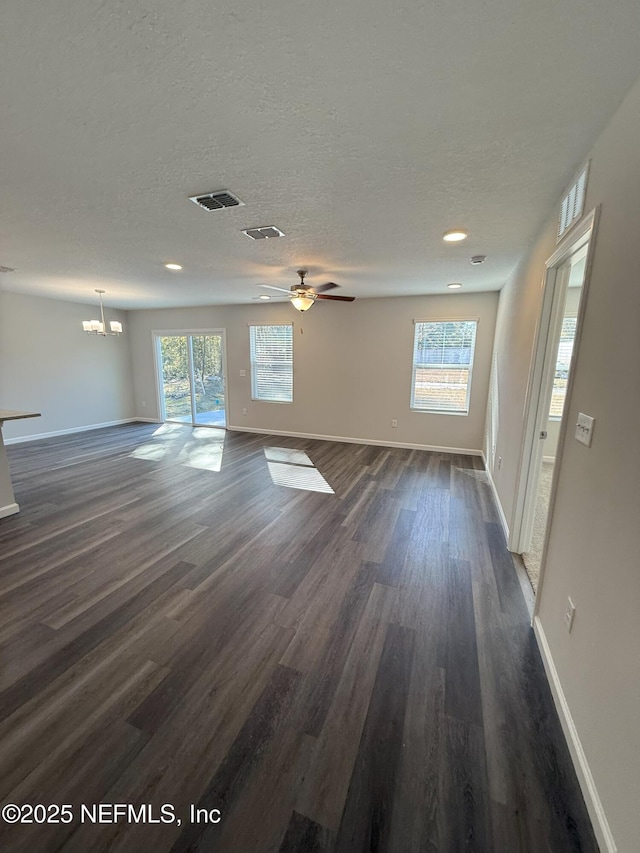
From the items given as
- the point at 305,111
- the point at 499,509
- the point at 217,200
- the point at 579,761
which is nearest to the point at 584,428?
the point at 579,761

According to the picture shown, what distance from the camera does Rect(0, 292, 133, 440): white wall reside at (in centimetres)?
578

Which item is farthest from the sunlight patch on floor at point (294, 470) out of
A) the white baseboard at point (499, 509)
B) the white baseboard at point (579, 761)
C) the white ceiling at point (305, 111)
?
the white ceiling at point (305, 111)

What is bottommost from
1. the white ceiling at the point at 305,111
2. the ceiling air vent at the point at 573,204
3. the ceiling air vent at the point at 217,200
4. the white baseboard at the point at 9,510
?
the white baseboard at the point at 9,510

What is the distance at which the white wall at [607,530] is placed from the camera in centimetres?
102

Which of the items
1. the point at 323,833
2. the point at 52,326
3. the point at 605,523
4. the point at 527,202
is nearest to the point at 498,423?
the point at 527,202

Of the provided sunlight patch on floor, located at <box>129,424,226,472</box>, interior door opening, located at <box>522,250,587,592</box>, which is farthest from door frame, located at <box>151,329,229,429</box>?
interior door opening, located at <box>522,250,587,592</box>

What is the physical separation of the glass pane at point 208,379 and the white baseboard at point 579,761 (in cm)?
681

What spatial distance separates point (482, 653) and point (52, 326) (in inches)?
321

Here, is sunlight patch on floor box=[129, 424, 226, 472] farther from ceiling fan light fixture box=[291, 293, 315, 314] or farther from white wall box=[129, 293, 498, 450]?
ceiling fan light fixture box=[291, 293, 315, 314]

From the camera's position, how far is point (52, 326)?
628 centimetres

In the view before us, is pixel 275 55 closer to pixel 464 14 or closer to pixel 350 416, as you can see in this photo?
pixel 464 14

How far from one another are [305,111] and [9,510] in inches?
163

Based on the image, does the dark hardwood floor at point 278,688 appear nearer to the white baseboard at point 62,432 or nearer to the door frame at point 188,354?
the white baseboard at point 62,432

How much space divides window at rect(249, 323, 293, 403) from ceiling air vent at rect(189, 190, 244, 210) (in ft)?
13.5
